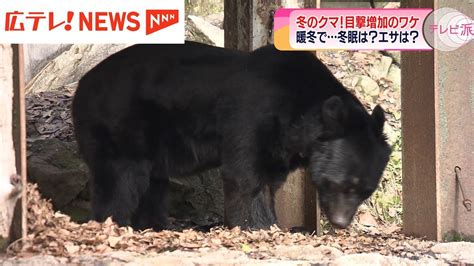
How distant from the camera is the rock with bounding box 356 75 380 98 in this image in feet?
41.1

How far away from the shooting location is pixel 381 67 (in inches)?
525

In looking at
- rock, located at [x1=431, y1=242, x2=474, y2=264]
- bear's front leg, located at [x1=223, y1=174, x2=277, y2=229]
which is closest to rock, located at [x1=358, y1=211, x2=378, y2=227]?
bear's front leg, located at [x1=223, y1=174, x2=277, y2=229]

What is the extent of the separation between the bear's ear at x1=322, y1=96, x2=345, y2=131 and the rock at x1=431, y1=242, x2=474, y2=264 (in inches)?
50.7

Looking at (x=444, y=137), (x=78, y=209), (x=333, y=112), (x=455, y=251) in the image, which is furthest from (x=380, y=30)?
(x=78, y=209)

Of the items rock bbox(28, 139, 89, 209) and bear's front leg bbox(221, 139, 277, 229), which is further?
rock bbox(28, 139, 89, 209)

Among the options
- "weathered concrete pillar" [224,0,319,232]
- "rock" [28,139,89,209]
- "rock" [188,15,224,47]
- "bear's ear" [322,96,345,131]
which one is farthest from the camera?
"rock" [188,15,224,47]

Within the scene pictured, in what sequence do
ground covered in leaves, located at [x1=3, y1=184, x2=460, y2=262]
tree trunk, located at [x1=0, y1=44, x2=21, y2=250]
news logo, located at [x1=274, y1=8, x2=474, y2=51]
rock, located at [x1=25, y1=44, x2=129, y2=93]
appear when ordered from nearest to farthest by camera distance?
tree trunk, located at [x1=0, y1=44, x2=21, y2=250], ground covered in leaves, located at [x1=3, y1=184, x2=460, y2=262], news logo, located at [x1=274, y1=8, x2=474, y2=51], rock, located at [x1=25, y1=44, x2=129, y2=93]

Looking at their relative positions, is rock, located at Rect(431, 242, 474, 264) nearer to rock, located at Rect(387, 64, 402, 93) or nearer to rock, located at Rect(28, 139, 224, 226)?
rock, located at Rect(28, 139, 224, 226)

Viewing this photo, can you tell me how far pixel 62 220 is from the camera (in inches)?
250

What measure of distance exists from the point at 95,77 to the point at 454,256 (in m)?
3.51

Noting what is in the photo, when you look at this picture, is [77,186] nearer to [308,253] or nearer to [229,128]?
[229,128]

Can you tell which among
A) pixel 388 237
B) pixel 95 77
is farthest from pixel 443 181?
pixel 95 77

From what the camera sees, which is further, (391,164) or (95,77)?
(391,164)

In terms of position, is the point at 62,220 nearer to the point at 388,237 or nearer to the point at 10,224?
the point at 10,224
